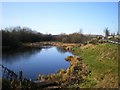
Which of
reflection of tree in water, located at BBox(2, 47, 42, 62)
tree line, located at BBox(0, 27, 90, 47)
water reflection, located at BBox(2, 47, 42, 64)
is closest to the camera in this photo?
water reflection, located at BBox(2, 47, 42, 64)

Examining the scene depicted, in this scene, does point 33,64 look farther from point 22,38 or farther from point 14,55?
point 22,38

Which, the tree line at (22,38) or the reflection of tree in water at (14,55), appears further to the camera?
the tree line at (22,38)

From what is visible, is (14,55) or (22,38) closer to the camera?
(14,55)

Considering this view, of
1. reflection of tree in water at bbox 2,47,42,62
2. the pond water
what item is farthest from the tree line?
the pond water

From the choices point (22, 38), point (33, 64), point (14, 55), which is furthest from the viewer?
point (22, 38)

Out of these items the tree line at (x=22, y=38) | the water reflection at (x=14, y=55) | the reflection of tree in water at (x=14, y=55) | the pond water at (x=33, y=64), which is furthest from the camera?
the tree line at (x=22, y=38)

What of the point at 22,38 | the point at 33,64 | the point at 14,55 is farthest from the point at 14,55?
the point at 22,38

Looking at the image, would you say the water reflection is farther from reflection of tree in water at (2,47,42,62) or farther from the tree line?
the tree line

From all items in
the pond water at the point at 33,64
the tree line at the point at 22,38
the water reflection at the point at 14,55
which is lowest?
the pond water at the point at 33,64

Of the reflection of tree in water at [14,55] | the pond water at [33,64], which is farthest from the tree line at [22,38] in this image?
the pond water at [33,64]

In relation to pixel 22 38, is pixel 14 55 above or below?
below

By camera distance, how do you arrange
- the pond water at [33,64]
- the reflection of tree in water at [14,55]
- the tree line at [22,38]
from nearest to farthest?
the pond water at [33,64], the reflection of tree in water at [14,55], the tree line at [22,38]

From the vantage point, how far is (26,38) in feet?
297

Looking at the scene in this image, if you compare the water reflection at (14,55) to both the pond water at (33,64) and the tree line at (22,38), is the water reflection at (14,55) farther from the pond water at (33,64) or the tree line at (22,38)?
the tree line at (22,38)
